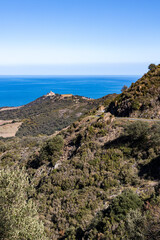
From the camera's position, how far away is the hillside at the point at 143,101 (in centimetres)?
2769

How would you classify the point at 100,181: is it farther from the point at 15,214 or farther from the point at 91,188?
the point at 15,214

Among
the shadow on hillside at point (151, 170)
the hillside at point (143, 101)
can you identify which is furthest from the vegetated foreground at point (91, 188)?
the hillside at point (143, 101)

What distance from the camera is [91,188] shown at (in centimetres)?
1628

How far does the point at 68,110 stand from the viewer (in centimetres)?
9231

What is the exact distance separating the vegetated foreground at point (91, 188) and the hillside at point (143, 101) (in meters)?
4.49

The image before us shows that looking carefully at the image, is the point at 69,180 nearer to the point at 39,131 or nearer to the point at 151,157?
the point at 151,157

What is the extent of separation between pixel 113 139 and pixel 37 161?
37.7ft

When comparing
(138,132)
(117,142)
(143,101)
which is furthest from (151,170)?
(143,101)

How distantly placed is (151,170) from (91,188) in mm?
5848

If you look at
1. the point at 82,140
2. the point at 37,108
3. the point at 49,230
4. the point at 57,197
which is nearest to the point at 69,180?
the point at 57,197

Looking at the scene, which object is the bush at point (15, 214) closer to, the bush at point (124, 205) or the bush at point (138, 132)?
the bush at point (124, 205)

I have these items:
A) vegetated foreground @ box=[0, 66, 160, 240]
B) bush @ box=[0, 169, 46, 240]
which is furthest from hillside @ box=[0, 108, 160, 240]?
bush @ box=[0, 169, 46, 240]

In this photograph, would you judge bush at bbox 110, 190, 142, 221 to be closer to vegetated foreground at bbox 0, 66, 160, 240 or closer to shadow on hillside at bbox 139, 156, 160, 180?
vegetated foreground at bbox 0, 66, 160, 240

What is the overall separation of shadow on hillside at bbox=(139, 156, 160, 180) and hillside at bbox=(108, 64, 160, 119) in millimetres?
11442
